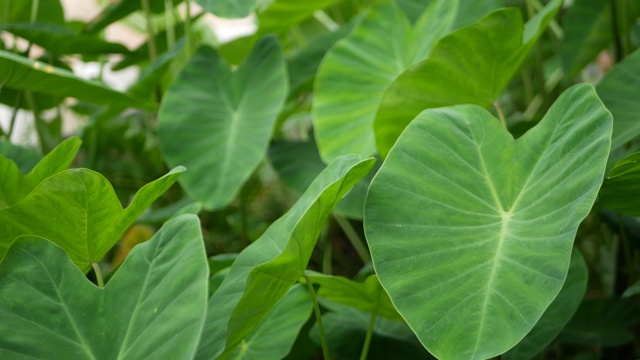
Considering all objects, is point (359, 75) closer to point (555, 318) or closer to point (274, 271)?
point (555, 318)

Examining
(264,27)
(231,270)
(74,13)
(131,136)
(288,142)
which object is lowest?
(74,13)

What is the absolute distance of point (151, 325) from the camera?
1.96 feet

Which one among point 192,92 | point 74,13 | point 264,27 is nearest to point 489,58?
point 192,92

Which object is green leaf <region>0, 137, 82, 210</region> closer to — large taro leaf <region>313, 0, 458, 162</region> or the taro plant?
the taro plant

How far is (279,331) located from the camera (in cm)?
90

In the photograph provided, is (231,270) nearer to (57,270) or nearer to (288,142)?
(57,270)

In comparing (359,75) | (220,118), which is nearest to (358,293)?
(359,75)

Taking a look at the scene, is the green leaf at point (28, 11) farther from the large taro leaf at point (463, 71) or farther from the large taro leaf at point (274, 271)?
the large taro leaf at point (274, 271)

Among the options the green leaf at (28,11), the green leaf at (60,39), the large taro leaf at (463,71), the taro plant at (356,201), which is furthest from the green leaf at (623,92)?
the green leaf at (28,11)

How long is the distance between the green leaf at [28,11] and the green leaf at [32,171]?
0.76 m

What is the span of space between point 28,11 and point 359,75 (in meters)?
0.83

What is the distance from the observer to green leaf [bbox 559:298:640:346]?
44.2 inches

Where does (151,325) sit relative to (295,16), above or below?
above

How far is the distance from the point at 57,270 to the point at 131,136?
1.56 m
